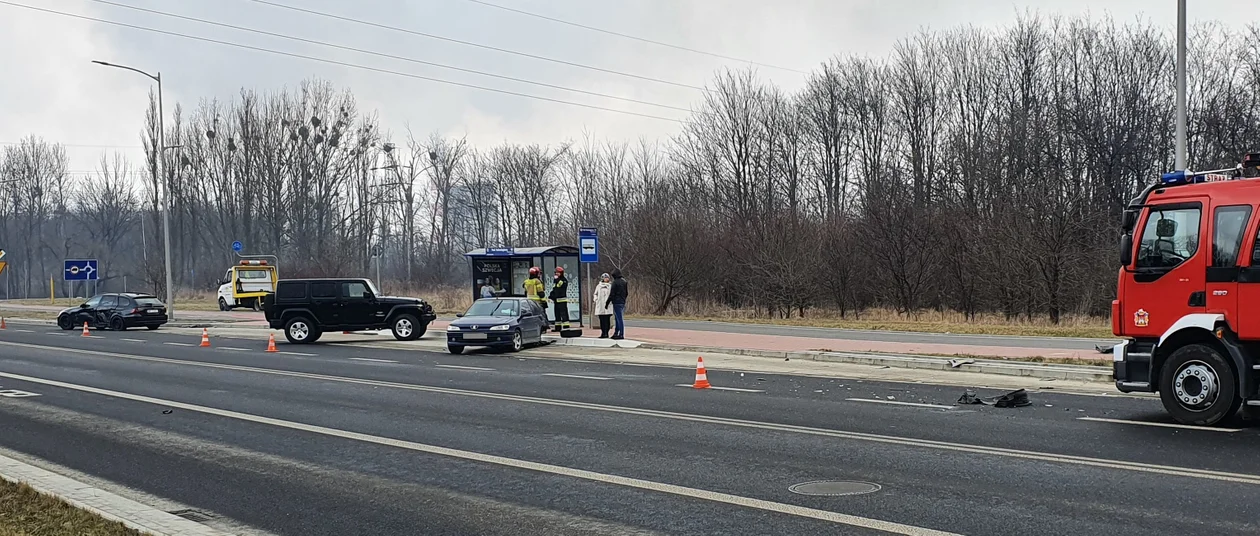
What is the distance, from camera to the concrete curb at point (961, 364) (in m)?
16.0

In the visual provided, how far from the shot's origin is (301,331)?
2789cm

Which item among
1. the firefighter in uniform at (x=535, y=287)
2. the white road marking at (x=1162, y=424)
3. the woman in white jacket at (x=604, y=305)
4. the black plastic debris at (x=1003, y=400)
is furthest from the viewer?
the firefighter in uniform at (x=535, y=287)

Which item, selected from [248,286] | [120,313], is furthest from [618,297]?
[248,286]

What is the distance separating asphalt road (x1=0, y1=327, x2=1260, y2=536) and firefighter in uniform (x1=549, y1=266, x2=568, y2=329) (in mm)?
9440

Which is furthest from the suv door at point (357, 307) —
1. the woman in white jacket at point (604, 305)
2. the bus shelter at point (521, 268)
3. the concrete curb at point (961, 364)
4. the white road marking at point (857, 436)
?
the concrete curb at point (961, 364)

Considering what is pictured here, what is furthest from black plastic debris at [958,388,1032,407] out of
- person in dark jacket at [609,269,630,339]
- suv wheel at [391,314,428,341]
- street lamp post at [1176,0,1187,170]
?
suv wheel at [391,314,428,341]

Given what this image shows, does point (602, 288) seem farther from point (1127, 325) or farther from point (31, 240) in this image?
point (31, 240)

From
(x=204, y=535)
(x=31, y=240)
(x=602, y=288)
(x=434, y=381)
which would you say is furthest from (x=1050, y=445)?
(x=31, y=240)

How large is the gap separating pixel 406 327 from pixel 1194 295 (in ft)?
69.4

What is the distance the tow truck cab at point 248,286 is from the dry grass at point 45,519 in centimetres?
4549

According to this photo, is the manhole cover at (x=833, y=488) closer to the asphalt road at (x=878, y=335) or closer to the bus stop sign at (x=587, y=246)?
the asphalt road at (x=878, y=335)

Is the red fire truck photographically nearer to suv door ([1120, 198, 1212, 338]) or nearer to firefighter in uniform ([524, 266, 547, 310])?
suv door ([1120, 198, 1212, 338])

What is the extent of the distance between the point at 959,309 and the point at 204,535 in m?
35.9

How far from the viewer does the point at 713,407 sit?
1301 centimetres
